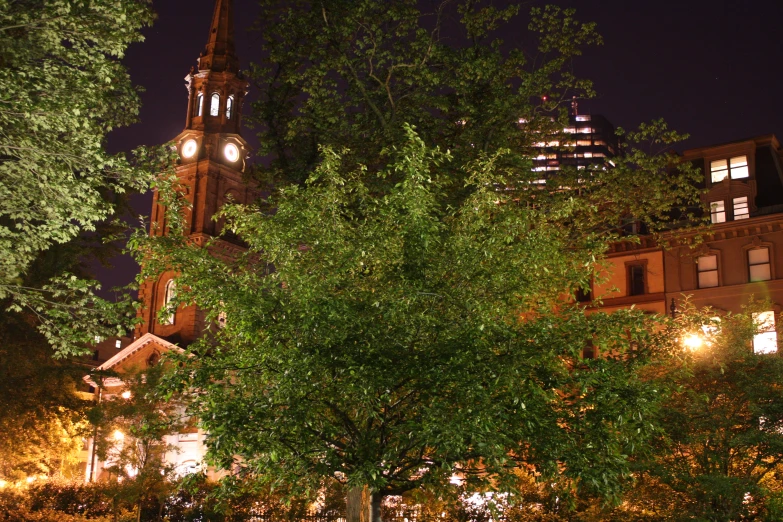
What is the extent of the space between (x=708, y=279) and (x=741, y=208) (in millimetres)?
4013

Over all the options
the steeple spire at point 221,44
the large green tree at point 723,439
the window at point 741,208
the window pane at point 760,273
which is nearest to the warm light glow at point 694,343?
the large green tree at point 723,439

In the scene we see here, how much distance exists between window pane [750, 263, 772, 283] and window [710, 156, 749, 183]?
4863mm

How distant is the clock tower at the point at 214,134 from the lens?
2741 inches

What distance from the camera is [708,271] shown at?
42.0 metres

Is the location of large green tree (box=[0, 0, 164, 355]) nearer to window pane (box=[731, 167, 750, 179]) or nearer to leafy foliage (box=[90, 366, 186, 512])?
leafy foliage (box=[90, 366, 186, 512])

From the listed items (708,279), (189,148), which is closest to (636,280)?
(708,279)

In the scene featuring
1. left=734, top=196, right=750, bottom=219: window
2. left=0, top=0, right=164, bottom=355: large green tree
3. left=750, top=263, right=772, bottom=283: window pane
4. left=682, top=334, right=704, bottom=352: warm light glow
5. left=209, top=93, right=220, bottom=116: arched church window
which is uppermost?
left=209, top=93, right=220, bottom=116: arched church window

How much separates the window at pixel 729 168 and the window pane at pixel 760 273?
486 cm

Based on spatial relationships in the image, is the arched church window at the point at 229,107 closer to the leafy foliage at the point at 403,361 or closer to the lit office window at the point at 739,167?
the lit office window at the point at 739,167

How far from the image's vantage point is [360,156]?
26.9m

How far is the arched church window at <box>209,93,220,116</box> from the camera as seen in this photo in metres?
72.8

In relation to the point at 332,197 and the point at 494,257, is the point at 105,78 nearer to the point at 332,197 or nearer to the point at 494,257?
the point at 332,197

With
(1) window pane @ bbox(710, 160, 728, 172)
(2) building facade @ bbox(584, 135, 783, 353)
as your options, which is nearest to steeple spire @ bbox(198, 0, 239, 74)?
(2) building facade @ bbox(584, 135, 783, 353)

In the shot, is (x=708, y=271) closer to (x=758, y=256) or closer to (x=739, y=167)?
(x=758, y=256)
